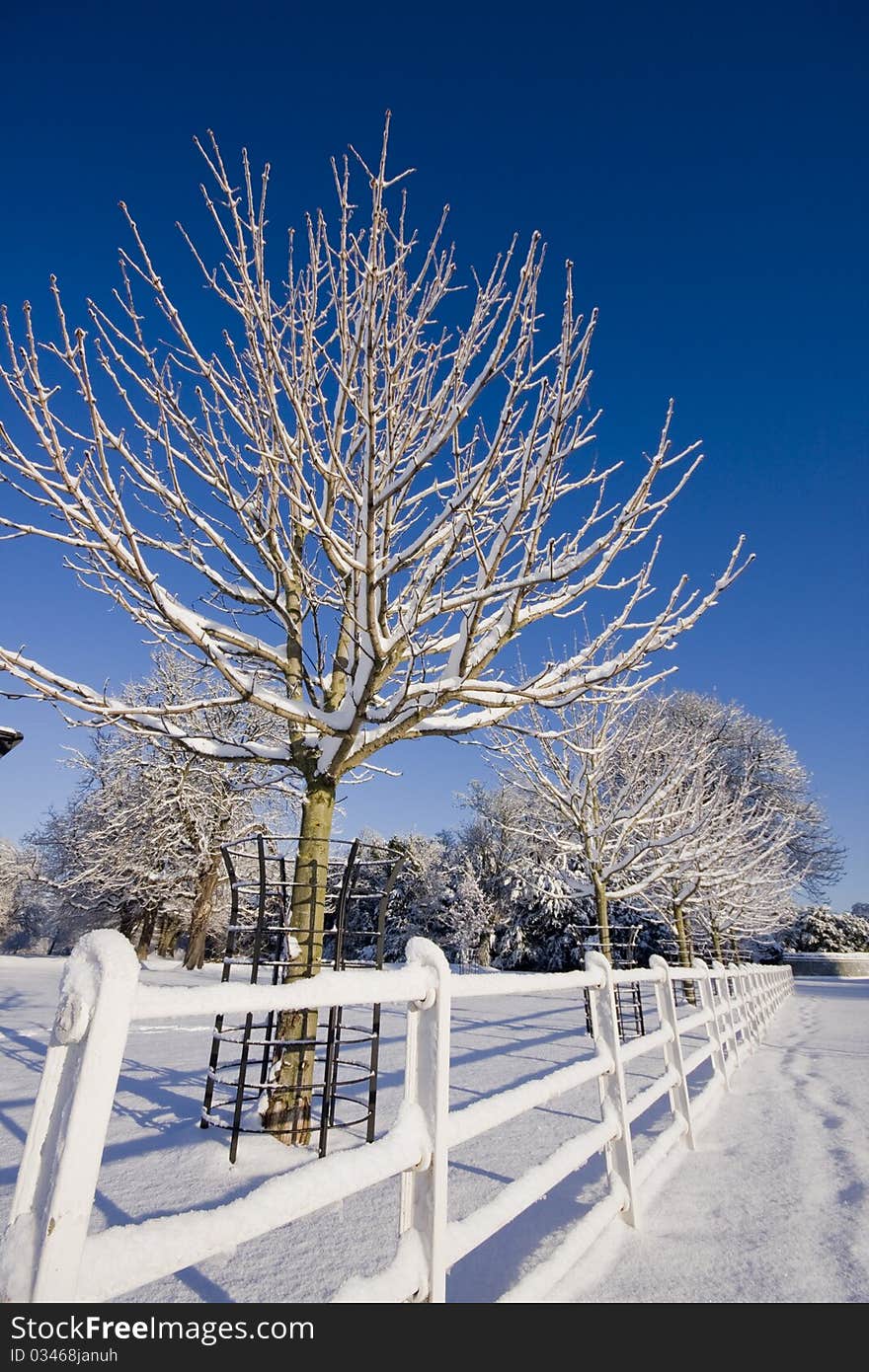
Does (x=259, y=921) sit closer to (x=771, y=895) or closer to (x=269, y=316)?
(x=269, y=316)

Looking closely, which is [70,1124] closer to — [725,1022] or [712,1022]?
[712,1022]

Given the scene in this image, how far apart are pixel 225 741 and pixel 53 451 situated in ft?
7.17

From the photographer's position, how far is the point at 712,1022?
20.1 feet

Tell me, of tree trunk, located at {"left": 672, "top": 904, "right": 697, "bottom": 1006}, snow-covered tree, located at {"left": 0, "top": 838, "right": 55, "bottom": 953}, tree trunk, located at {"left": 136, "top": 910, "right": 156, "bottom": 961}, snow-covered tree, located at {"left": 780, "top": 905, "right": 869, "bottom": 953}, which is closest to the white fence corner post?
tree trunk, located at {"left": 672, "top": 904, "right": 697, "bottom": 1006}

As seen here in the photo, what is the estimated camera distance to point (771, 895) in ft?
70.4

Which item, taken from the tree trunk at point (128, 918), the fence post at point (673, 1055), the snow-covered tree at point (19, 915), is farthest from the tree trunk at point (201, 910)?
the fence post at point (673, 1055)

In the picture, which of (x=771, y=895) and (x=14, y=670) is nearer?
(x=14, y=670)

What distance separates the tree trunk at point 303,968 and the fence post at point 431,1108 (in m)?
2.28

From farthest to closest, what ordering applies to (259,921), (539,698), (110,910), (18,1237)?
(110,910), (539,698), (259,921), (18,1237)

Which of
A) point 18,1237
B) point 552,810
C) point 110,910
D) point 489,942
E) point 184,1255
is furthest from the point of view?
point 489,942

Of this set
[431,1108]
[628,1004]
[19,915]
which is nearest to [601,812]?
[628,1004]

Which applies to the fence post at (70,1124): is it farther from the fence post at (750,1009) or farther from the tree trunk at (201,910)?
the tree trunk at (201,910)

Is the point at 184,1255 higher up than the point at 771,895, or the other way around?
the point at 771,895
